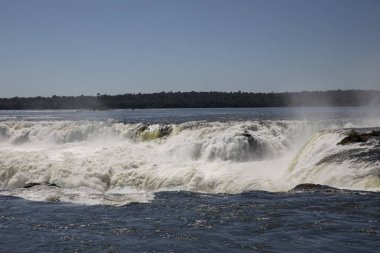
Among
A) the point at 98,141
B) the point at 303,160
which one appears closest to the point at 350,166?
the point at 303,160

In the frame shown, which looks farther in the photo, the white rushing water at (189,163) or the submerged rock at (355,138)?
the submerged rock at (355,138)

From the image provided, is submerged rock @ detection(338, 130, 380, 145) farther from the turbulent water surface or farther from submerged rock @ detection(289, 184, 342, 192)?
submerged rock @ detection(289, 184, 342, 192)

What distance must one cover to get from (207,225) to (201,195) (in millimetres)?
4158

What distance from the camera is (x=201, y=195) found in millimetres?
15344

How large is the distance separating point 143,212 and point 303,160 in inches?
337

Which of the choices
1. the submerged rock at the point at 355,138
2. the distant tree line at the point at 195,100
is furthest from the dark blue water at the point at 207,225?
the distant tree line at the point at 195,100

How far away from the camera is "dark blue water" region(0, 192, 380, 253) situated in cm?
968

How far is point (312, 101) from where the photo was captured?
11681cm

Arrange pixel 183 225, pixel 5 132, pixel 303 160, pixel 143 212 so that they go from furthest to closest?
pixel 5 132
pixel 303 160
pixel 143 212
pixel 183 225

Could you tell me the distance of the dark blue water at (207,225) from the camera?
9680 mm

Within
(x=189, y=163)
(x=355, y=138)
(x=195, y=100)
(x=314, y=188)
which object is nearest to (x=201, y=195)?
(x=314, y=188)

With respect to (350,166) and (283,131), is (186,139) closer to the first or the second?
(283,131)

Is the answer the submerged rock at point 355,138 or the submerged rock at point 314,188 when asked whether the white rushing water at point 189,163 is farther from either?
the submerged rock at point 314,188

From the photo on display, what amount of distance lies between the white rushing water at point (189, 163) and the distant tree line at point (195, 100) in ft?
239
